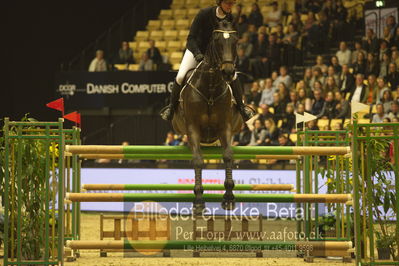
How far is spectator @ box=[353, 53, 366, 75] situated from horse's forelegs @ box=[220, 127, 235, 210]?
8.30 m

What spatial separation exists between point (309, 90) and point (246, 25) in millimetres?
3084

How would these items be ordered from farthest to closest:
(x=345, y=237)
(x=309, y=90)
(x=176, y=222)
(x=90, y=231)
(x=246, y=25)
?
(x=246, y=25), (x=309, y=90), (x=176, y=222), (x=90, y=231), (x=345, y=237)

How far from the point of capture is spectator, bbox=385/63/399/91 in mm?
13148

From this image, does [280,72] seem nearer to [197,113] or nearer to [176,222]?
[176,222]

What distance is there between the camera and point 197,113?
Result: 5.90 metres

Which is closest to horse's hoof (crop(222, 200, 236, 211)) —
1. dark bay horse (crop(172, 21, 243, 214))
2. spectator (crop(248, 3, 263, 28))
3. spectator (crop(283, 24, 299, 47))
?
dark bay horse (crop(172, 21, 243, 214))

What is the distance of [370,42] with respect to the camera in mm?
13930

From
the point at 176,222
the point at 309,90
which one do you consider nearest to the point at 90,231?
the point at 176,222

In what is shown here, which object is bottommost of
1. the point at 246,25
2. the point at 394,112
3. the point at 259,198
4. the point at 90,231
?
the point at 90,231

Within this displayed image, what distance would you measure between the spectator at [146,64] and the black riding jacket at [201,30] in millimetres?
9237

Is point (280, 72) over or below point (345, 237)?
over

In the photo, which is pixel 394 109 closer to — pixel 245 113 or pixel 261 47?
pixel 261 47

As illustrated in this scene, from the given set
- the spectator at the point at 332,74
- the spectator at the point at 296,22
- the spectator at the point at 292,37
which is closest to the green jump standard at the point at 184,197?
the spectator at the point at 332,74

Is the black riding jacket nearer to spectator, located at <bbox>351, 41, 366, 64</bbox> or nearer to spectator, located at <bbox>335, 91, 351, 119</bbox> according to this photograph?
spectator, located at <bbox>335, 91, 351, 119</bbox>
